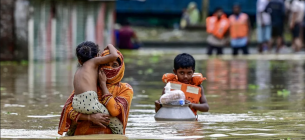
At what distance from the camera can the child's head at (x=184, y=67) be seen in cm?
791

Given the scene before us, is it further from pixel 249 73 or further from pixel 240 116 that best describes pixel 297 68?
pixel 240 116

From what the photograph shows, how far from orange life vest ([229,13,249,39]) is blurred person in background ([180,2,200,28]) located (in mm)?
15408

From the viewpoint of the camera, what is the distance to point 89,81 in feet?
22.1

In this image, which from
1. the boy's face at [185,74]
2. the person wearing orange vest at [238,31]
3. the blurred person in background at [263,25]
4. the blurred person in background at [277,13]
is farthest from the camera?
the blurred person in background at [263,25]

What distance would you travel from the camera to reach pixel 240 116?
8.83 metres

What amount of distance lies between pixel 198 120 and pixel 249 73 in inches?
363

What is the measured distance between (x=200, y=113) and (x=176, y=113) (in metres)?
1.32

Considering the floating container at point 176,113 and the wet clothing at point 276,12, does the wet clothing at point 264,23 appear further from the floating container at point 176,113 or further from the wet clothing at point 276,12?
the floating container at point 176,113

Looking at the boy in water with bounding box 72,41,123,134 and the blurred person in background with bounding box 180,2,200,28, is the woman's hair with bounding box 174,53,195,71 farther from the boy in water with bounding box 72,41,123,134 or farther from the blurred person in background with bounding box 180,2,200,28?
the blurred person in background with bounding box 180,2,200,28

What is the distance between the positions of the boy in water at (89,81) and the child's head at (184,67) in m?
1.30

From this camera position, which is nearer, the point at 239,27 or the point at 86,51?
the point at 86,51

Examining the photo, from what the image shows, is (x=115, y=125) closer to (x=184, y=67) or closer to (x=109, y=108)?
(x=109, y=108)

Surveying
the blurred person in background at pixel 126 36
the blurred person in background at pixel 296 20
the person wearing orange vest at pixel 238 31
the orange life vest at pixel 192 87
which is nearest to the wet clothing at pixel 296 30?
the blurred person in background at pixel 296 20

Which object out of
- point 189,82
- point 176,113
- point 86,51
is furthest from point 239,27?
point 86,51
